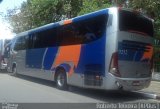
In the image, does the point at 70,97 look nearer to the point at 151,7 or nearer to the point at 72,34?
the point at 72,34

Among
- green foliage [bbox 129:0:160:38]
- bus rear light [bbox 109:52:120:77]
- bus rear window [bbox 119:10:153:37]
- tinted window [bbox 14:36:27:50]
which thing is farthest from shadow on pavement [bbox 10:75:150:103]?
tinted window [bbox 14:36:27:50]

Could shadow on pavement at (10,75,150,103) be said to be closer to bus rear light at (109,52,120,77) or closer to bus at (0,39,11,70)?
bus rear light at (109,52,120,77)

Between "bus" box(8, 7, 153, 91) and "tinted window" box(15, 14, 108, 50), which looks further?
"tinted window" box(15, 14, 108, 50)

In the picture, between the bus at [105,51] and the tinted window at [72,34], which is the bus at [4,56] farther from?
the bus at [105,51]

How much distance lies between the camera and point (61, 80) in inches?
631

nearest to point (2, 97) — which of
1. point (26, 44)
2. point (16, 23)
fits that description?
point (26, 44)

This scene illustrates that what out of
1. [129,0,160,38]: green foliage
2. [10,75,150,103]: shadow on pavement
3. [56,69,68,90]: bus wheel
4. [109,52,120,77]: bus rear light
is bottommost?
[10,75,150,103]: shadow on pavement

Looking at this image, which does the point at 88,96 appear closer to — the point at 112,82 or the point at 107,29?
the point at 112,82

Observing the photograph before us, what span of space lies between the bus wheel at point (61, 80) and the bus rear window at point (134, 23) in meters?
4.15

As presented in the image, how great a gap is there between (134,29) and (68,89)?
4.50 m

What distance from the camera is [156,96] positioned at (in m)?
13.4

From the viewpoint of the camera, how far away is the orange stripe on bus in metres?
14.6

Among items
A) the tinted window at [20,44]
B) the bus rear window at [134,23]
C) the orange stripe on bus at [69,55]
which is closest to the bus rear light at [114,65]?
the bus rear window at [134,23]

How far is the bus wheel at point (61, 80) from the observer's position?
51.4 feet
